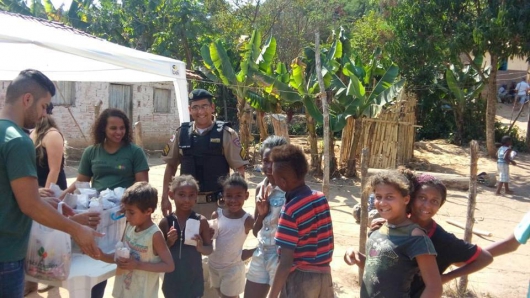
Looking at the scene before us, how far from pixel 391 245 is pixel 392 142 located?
10445 millimetres

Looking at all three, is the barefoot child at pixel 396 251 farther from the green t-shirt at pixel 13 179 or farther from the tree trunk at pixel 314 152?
the tree trunk at pixel 314 152

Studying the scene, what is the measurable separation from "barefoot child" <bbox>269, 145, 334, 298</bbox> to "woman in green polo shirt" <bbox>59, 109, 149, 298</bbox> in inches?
54.1

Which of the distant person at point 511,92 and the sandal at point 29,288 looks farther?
the distant person at point 511,92

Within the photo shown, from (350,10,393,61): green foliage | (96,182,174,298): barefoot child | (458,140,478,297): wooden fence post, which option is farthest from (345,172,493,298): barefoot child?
(350,10,393,61): green foliage

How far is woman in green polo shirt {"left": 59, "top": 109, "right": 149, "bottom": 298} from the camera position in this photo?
3.44 metres

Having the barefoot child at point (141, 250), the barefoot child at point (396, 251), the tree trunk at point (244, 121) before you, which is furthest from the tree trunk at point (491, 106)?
the barefoot child at point (141, 250)

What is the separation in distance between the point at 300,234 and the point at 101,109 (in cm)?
1275

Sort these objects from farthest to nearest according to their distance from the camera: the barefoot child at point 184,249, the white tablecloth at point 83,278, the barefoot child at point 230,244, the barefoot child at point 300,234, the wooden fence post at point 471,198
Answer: the wooden fence post at point 471,198, the barefoot child at point 230,244, the barefoot child at point 184,249, the white tablecloth at point 83,278, the barefoot child at point 300,234

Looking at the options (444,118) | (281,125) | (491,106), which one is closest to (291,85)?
(281,125)

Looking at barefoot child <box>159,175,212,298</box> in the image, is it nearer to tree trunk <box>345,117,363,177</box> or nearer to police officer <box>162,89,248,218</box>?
police officer <box>162,89,248,218</box>

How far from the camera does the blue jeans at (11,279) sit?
7.32ft

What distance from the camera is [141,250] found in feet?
9.36

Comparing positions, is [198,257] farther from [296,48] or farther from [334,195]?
[296,48]

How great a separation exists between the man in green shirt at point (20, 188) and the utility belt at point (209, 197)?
1411 mm
